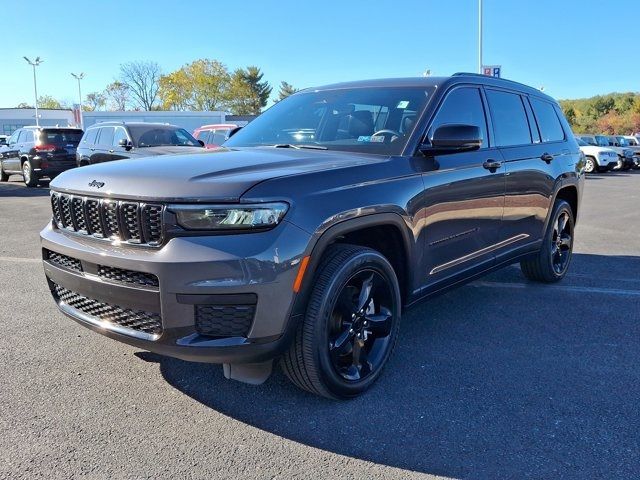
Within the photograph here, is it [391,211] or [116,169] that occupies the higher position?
[116,169]

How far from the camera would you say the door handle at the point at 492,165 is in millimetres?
4108

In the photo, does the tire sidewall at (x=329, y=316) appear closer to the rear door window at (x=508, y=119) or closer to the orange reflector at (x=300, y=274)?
the orange reflector at (x=300, y=274)

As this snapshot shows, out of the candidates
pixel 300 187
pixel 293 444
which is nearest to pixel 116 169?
pixel 300 187

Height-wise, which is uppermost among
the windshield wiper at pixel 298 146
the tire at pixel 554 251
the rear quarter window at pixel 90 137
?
the rear quarter window at pixel 90 137

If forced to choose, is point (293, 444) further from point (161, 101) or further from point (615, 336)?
point (161, 101)

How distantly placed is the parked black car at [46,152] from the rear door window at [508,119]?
14.4 meters

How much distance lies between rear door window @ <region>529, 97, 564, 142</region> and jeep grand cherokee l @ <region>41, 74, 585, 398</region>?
907 millimetres

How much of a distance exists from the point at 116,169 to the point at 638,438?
3.02m

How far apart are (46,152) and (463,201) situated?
15218mm

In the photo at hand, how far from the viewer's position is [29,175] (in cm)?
1639

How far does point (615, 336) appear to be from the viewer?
13.6 ft

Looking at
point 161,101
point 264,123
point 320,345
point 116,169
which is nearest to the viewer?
point 320,345

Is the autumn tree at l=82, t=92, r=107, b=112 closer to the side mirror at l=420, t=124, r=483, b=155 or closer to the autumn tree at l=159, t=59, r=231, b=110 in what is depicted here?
the autumn tree at l=159, t=59, r=231, b=110

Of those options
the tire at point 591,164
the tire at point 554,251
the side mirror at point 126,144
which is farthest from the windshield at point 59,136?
the tire at point 591,164
